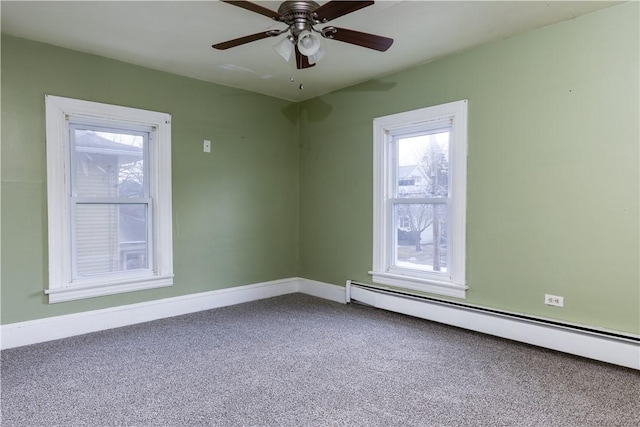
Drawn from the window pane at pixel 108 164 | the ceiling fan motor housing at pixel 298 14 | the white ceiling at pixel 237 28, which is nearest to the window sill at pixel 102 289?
the window pane at pixel 108 164

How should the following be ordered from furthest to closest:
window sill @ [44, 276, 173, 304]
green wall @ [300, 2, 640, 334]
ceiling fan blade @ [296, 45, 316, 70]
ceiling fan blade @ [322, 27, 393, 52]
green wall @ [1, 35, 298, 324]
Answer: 1. window sill @ [44, 276, 173, 304]
2. green wall @ [1, 35, 298, 324]
3. ceiling fan blade @ [296, 45, 316, 70]
4. green wall @ [300, 2, 640, 334]
5. ceiling fan blade @ [322, 27, 393, 52]

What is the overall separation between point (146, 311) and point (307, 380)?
2041mm

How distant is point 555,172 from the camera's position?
2.79m

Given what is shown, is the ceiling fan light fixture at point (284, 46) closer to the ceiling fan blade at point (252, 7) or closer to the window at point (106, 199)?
the ceiling fan blade at point (252, 7)

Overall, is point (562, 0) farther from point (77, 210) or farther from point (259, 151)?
point (77, 210)

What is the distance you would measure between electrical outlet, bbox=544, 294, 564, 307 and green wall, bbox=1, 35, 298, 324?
2900mm

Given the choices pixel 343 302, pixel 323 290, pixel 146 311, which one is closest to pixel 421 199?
pixel 343 302

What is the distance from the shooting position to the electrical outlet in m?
2.77

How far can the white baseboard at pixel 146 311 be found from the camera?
2.98 meters

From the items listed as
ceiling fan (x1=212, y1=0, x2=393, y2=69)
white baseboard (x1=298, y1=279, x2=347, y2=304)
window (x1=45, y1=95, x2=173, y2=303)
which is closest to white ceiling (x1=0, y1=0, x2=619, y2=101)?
ceiling fan (x1=212, y1=0, x2=393, y2=69)

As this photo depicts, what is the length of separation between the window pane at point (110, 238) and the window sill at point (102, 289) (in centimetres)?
17

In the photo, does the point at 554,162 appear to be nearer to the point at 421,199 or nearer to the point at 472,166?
the point at 472,166

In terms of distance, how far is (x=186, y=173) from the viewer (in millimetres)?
3885

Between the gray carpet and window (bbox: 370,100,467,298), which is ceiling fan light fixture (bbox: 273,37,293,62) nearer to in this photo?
window (bbox: 370,100,467,298)
